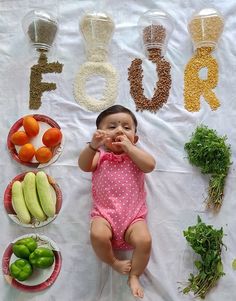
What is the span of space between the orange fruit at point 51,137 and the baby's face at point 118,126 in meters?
0.17

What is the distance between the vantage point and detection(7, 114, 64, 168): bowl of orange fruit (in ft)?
5.03

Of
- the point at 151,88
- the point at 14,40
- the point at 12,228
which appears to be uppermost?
the point at 14,40

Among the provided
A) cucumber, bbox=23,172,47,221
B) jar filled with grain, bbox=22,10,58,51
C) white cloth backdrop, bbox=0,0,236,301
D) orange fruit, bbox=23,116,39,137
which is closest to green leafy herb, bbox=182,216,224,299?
white cloth backdrop, bbox=0,0,236,301

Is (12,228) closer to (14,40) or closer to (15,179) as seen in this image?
(15,179)

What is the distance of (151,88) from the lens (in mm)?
1598

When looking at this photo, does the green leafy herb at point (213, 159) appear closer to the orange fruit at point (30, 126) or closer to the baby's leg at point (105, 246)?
the baby's leg at point (105, 246)

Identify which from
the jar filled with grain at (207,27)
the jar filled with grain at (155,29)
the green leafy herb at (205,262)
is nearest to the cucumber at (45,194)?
the green leafy herb at (205,262)

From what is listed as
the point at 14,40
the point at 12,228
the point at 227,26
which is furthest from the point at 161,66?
the point at 12,228

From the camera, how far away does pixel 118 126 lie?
1.45 m

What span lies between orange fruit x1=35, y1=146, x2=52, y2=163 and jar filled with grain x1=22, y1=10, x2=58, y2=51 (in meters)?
0.38

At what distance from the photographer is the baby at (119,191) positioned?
136cm

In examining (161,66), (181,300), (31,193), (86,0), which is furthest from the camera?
(86,0)

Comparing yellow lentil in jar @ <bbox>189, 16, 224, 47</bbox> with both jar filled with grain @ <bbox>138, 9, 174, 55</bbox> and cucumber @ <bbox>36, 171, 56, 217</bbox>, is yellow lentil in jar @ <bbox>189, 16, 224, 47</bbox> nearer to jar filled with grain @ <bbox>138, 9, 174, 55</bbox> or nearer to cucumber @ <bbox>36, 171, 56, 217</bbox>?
jar filled with grain @ <bbox>138, 9, 174, 55</bbox>

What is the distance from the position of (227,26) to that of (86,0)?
20.5 inches
